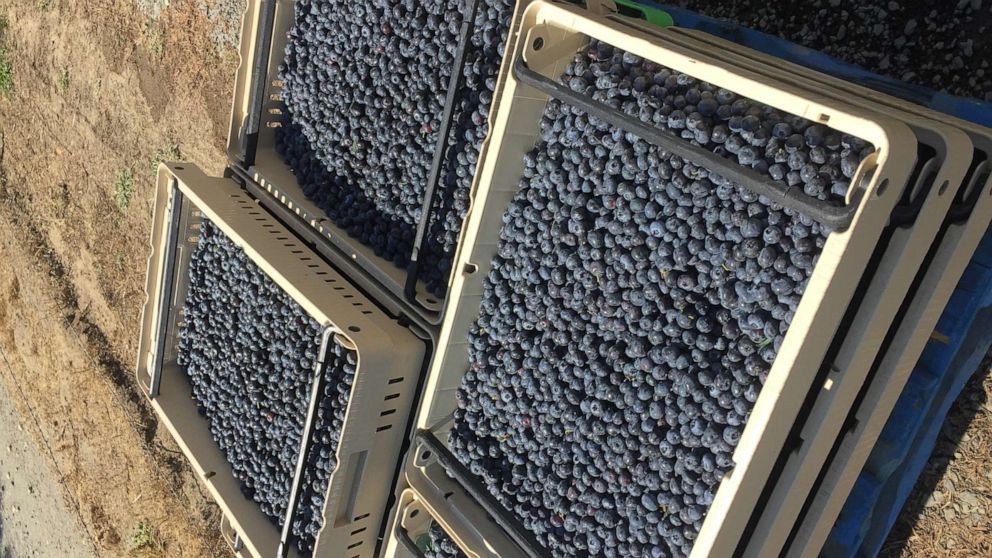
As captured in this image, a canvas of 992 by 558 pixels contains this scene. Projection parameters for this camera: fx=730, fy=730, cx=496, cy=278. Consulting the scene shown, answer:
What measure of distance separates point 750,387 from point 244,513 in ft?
5.45

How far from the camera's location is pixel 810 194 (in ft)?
3.39

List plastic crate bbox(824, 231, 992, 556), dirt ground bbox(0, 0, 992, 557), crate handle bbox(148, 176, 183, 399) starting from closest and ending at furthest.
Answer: plastic crate bbox(824, 231, 992, 556) → crate handle bbox(148, 176, 183, 399) → dirt ground bbox(0, 0, 992, 557)

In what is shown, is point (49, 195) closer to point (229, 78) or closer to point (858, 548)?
point (229, 78)

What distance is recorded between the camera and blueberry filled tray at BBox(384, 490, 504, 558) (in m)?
1.68

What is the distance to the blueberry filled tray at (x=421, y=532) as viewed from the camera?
1681mm

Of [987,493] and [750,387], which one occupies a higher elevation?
[750,387]

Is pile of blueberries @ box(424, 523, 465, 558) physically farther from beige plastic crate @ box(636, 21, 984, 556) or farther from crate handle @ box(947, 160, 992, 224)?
crate handle @ box(947, 160, 992, 224)

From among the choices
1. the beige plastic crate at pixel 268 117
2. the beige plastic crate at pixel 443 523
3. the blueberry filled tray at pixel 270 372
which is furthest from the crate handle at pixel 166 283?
the beige plastic crate at pixel 443 523

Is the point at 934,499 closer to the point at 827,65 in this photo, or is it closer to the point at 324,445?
the point at 827,65

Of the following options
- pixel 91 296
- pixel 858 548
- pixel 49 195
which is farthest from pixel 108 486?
pixel 858 548

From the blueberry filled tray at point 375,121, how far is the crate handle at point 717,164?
0.20m

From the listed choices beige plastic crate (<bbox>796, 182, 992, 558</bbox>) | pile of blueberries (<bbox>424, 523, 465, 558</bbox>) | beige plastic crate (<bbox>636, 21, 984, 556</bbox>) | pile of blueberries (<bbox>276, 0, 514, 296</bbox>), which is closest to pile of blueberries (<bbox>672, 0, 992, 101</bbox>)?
beige plastic crate (<bbox>636, 21, 984, 556</bbox>)

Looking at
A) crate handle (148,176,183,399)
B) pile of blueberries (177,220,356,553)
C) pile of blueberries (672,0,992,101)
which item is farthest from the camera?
crate handle (148,176,183,399)

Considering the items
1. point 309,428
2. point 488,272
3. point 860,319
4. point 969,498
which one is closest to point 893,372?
point 860,319
